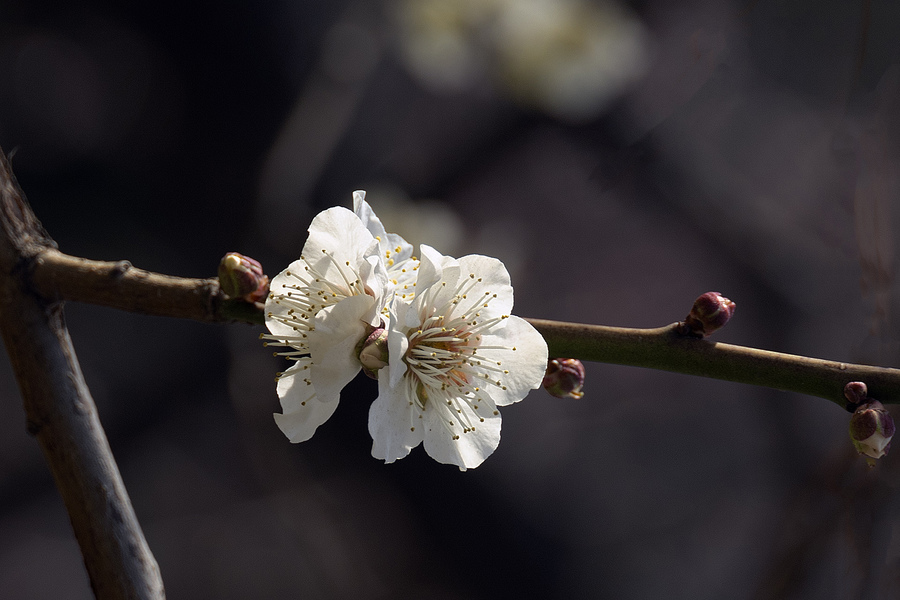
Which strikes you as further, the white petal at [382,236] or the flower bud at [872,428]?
the white petal at [382,236]

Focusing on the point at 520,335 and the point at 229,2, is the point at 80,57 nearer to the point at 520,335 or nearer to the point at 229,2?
the point at 229,2

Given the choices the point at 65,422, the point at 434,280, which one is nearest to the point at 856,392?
the point at 434,280

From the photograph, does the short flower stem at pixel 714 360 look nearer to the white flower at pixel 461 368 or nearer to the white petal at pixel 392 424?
the white flower at pixel 461 368

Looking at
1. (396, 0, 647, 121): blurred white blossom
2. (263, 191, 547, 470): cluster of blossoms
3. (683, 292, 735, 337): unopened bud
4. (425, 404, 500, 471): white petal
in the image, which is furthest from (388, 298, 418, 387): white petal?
(396, 0, 647, 121): blurred white blossom

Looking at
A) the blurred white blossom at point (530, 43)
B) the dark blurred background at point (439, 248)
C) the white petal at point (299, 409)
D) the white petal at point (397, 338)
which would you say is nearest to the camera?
the white petal at point (397, 338)

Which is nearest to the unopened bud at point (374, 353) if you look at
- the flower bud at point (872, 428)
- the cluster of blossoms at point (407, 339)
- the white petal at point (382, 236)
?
the cluster of blossoms at point (407, 339)
